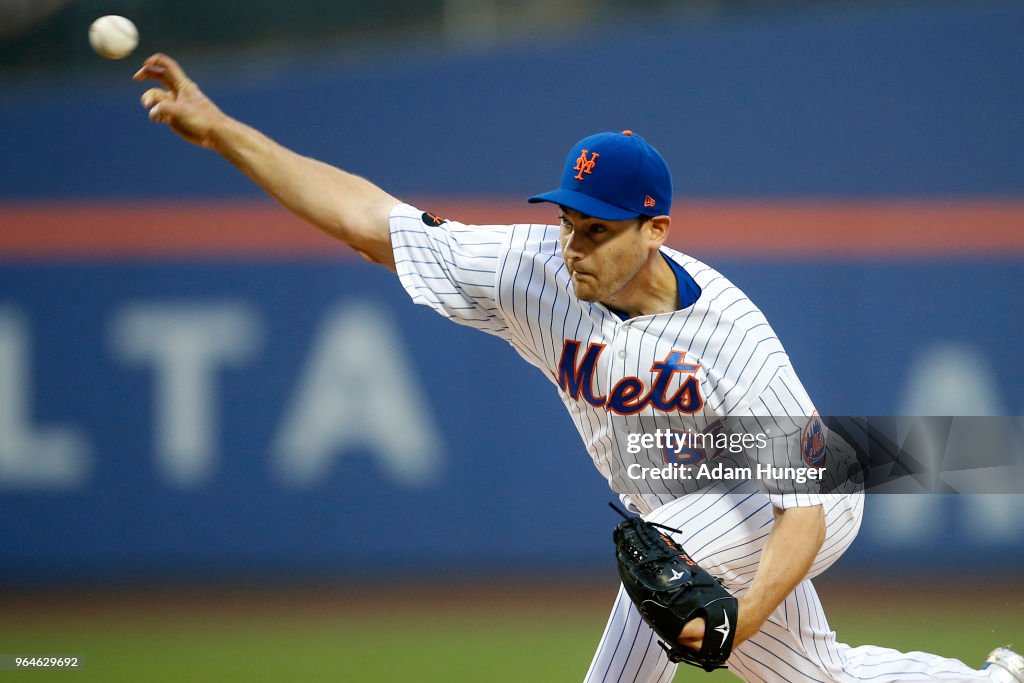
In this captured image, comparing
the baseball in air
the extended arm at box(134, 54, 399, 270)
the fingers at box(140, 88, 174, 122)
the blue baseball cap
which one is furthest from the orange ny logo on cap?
the baseball in air

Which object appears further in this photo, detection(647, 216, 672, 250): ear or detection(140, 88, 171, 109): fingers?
detection(647, 216, 672, 250): ear

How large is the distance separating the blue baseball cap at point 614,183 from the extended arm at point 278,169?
1.52 feet

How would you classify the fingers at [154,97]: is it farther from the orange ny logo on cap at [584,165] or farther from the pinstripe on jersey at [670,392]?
the orange ny logo on cap at [584,165]

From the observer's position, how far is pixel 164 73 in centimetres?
308

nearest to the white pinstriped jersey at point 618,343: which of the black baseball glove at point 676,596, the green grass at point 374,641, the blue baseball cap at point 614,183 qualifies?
the blue baseball cap at point 614,183

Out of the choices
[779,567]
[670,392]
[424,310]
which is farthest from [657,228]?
[424,310]

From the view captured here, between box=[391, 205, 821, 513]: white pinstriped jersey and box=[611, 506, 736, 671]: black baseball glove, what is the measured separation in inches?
13.4

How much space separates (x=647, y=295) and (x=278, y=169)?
3.44 feet

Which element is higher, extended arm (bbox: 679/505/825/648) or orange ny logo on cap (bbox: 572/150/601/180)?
orange ny logo on cap (bbox: 572/150/601/180)

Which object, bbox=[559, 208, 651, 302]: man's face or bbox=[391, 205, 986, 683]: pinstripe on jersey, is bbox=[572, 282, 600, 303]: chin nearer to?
bbox=[559, 208, 651, 302]: man's face

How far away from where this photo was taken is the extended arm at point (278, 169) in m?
3.08

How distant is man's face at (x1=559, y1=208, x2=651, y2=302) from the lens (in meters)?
3.22

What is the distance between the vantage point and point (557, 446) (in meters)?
7.29

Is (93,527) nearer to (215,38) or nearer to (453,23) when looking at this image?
(215,38)
